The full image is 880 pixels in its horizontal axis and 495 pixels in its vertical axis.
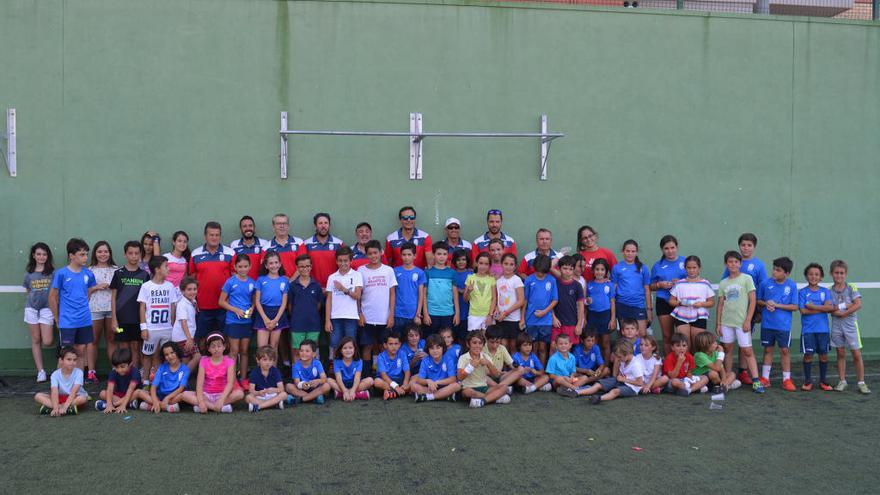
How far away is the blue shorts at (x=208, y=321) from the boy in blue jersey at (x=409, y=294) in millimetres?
1894

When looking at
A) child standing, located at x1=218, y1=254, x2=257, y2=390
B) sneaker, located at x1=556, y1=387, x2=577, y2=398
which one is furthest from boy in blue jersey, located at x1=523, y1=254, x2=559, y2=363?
child standing, located at x1=218, y1=254, x2=257, y2=390

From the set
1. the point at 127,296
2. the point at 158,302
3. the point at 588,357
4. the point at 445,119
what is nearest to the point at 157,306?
the point at 158,302

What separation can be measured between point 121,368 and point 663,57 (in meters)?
7.30

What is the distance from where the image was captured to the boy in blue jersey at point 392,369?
291 inches

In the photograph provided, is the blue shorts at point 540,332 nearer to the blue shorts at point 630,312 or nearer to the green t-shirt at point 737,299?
the blue shorts at point 630,312

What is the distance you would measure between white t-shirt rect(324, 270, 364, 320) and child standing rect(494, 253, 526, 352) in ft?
4.98

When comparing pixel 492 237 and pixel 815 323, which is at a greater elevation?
pixel 492 237

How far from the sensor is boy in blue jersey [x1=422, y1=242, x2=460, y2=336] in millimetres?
8141

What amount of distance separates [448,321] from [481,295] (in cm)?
52

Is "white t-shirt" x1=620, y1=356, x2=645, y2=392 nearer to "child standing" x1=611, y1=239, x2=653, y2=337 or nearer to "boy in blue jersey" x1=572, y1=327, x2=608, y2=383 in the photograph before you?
"boy in blue jersey" x1=572, y1=327, x2=608, y2=383

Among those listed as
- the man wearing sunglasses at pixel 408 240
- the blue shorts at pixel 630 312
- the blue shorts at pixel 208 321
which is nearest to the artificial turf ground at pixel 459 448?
the blue shorts at pixel 630 312

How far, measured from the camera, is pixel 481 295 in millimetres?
7992

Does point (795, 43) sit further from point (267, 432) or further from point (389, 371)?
point (267, 432)

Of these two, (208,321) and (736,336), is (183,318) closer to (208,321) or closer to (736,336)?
(208,321)
